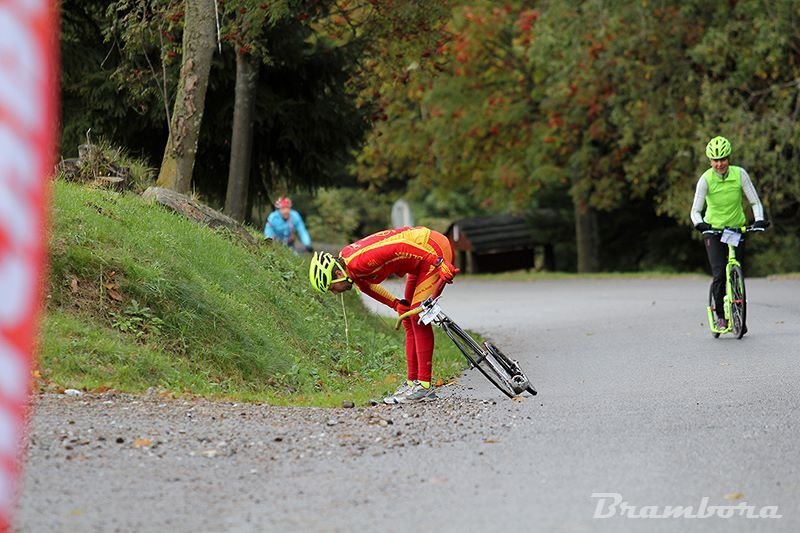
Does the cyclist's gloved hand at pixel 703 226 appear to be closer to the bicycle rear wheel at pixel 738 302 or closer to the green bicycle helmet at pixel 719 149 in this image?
the bicycle rear wheel at pixel 738 302

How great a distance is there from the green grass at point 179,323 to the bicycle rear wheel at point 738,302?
117 inches

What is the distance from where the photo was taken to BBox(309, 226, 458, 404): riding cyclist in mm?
10578

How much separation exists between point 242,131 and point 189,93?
342 centimetres

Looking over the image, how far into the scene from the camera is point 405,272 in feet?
35.8

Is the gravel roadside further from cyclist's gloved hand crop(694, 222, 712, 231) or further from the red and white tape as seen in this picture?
cyclist's gloved hand crop(694, 222, 712, 231)

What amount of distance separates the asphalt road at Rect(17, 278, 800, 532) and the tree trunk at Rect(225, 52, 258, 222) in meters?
9.48

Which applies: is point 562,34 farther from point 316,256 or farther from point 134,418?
point 134,418

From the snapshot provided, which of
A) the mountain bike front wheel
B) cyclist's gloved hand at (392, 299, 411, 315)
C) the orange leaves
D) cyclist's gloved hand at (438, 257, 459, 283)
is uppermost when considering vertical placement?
the orange leaves

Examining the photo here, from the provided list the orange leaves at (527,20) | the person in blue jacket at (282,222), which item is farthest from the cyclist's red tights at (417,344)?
the orange leaves at (527,20)

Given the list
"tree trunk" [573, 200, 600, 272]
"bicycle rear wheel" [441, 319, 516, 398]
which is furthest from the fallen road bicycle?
"tree trunk" [573, 200, 600, 272]

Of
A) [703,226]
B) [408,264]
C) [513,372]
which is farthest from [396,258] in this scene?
[703,226]

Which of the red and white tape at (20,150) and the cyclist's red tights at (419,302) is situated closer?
the red and white tape at (20,150)

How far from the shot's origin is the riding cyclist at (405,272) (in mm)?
10578

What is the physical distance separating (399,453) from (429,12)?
1482cm
